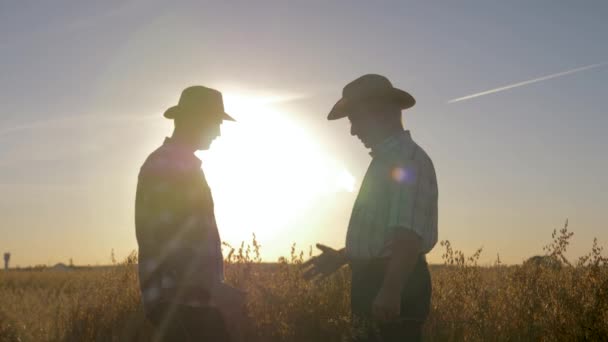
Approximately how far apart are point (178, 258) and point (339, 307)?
344 centimetres

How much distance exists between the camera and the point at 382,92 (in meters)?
3.62

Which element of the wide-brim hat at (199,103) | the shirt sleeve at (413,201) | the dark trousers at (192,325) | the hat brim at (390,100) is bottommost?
the dark trousers at (192,325)

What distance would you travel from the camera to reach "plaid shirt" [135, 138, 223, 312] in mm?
3629

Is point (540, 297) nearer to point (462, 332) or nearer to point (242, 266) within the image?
point (462, 332)

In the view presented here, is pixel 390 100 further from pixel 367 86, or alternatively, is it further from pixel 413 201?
pixel 413 201

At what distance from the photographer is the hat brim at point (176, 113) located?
161 inches

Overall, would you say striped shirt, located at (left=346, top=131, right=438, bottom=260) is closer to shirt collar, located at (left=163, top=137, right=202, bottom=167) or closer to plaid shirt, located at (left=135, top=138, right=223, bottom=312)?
plaid shirt, located at (left=135, top=138, right=223, bottom=312)

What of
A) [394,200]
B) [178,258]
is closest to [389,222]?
[394,200]

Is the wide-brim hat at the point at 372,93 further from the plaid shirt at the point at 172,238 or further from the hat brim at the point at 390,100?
the plaid shirt at the point at 172,238

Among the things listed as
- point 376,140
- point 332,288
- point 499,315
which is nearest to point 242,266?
point 332,288

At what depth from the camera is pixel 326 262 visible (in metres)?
4.03

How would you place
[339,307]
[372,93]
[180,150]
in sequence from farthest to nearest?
1. [339,307]
2. [180,150]
3. [372,93]

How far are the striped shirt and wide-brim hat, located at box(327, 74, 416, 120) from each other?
246 millimetres

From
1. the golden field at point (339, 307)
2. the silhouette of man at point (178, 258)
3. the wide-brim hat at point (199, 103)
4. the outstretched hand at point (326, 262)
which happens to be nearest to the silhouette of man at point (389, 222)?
the outstretched hand at point (326, 262)
